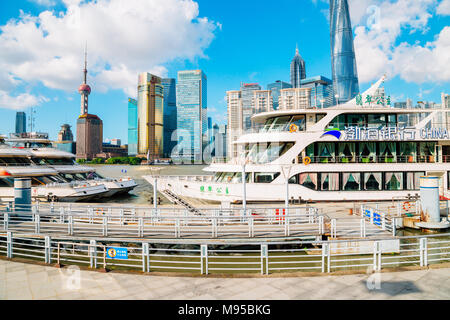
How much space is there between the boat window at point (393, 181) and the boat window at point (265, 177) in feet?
31.7

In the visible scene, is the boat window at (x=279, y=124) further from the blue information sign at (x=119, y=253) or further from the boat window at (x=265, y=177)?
the blue information sign at (x=119, y=253)

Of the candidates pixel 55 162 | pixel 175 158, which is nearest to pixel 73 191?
pixel 55 162

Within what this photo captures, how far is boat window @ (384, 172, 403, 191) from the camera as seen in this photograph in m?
23.1

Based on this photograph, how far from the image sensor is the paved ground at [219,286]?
7195 mm

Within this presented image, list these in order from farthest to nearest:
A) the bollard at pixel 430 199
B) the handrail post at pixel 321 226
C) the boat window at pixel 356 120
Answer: the boat window at pixel 356 120 → the bollard at pixel 430 199 → the handrail post at pixel 321 226

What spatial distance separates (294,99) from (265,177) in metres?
149

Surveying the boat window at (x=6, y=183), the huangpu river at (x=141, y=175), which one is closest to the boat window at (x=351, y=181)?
the huangpu river at (x=141, y=175)

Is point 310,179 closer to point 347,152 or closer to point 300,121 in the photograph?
point 347,152

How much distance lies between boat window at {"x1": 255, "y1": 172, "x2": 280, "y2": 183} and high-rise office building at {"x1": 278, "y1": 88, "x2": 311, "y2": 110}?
132 m

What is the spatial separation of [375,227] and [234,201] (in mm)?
9732

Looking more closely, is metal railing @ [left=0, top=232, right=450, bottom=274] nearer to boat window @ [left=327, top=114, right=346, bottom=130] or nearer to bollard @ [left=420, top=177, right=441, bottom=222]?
bollard @ [left=420, top=177, right=441, bottom=222]

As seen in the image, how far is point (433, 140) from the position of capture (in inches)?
927

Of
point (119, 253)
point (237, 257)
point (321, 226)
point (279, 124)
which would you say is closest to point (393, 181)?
point (279, 124)
